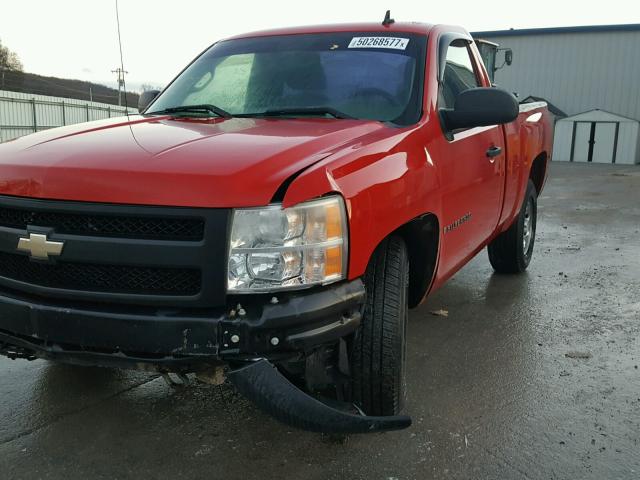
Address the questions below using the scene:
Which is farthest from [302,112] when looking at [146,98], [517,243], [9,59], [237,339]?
[9,59]

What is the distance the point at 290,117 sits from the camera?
10.2 ft

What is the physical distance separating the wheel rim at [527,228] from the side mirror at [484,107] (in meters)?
2.35

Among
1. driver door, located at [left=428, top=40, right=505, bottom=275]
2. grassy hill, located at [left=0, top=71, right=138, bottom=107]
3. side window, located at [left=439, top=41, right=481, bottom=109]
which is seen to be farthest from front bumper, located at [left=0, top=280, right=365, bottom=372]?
grassy hill, located at [left=0, top=71, right=138, bottom=107]

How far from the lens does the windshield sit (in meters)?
3.21

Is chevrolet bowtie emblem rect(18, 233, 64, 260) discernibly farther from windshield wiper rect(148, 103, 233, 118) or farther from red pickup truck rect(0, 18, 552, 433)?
windshield wiper rect(148, 103, 233, 118)

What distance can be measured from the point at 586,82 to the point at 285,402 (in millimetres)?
28325

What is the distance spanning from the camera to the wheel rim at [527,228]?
5.43 meters

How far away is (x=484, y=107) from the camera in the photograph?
10.2ft

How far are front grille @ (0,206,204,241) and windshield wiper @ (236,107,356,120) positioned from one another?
1218mm

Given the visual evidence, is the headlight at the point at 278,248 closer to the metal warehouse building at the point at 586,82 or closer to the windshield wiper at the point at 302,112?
the windshield wiper at the point at 302,112

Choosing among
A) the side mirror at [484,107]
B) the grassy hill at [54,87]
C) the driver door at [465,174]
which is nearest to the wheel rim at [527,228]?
the driver door at [465,174]

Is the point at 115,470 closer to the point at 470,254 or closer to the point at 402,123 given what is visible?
the point at 402,123

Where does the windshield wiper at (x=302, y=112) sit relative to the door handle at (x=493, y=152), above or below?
above

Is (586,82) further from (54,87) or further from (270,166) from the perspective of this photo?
(54,87)
